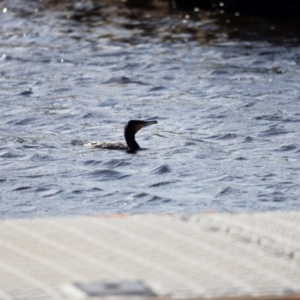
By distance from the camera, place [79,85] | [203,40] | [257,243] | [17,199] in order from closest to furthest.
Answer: [257,243]
[17,199]
[79,85]
[203,40]

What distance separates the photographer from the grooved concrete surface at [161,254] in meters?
3.80

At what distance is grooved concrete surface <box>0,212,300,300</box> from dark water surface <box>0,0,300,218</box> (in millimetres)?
4620

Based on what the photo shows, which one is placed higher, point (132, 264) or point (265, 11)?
point (132, 264)

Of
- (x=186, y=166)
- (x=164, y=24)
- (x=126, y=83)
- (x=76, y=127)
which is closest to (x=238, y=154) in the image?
(x=186, y=166)

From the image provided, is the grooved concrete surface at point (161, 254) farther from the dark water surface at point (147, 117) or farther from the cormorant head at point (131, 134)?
→ the cormorant head at point (131, 134)

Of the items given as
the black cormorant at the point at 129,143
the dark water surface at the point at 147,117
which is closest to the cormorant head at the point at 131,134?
the black cormorant at the point at 129,143

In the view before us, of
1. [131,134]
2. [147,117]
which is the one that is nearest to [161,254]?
[131,134]

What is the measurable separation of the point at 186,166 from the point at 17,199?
2.36 metres

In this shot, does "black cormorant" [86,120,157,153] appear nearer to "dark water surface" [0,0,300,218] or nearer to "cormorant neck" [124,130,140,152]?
"cormorant neck" [124,130,140,152]

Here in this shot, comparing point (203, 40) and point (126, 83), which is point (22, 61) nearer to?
point (126, 83)

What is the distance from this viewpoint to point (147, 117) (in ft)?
47.3

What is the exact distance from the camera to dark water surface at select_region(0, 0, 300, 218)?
10164 mm

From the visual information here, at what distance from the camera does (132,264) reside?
410 cm

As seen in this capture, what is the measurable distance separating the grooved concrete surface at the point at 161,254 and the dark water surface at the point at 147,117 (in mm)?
4620
